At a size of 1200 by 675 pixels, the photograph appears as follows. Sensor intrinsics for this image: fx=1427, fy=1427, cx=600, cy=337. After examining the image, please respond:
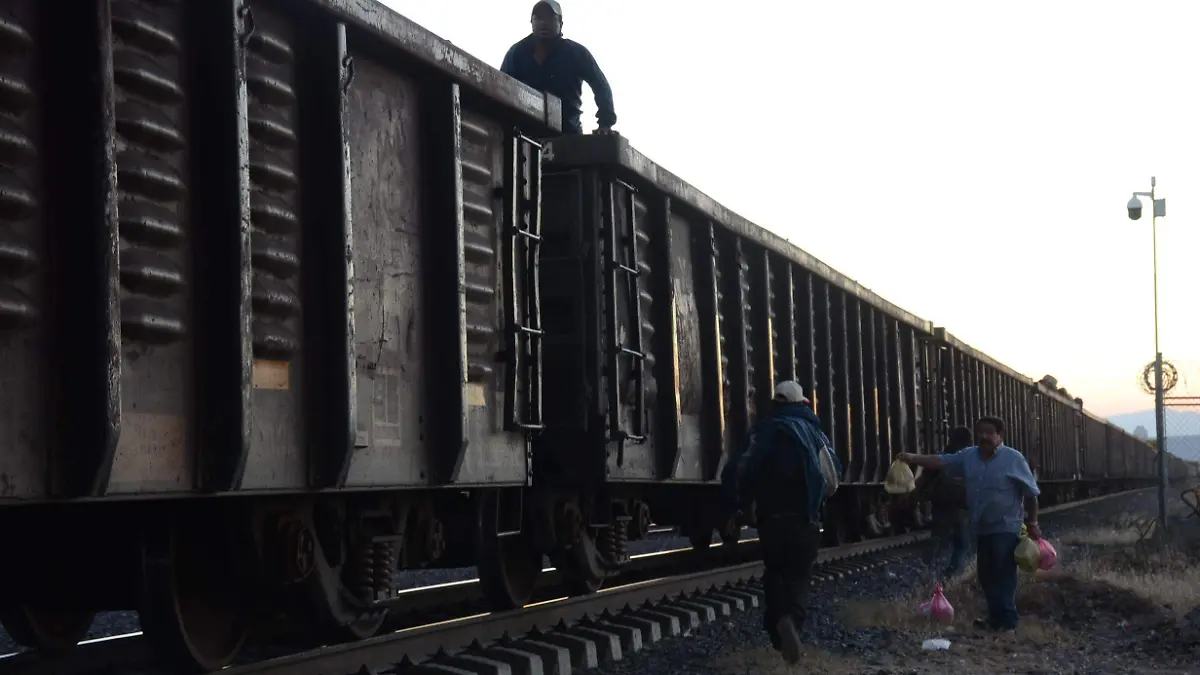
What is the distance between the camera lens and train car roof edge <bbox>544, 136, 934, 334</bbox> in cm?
949

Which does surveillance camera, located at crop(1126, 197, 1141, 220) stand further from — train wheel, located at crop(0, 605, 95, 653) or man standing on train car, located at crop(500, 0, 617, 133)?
train wheel, located at crop(0, 605, 95, 653)

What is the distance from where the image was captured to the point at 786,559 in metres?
8.16

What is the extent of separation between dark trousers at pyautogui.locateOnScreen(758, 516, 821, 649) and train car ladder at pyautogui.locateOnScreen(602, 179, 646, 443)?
1.42m

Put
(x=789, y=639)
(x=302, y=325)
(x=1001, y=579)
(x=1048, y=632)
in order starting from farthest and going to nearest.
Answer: (x=1001, y=579)
(x=1048, y=632)
(x=789, y=639)
(x=302, y=325)

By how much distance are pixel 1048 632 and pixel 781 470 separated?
268 centimetres

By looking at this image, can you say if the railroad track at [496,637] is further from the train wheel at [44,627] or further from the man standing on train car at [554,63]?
the man standing on train car at [554,63]

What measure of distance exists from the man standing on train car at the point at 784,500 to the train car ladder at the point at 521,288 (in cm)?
127

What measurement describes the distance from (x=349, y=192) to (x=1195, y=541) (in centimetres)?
1583

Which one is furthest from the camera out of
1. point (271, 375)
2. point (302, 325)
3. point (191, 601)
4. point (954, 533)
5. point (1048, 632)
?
point (954, 533)

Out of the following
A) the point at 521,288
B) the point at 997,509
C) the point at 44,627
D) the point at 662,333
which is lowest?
the point at 44,627

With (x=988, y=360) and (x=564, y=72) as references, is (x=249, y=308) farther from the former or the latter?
(x=988, y=360)

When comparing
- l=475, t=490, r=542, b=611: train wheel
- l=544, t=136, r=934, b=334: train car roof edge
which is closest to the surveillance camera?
l=544, t=136, r=934, b=334: train car roof edge

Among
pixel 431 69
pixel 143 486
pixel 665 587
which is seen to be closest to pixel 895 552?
pixel 665 587

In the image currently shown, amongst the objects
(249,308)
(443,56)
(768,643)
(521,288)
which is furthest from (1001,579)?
(249,308)
